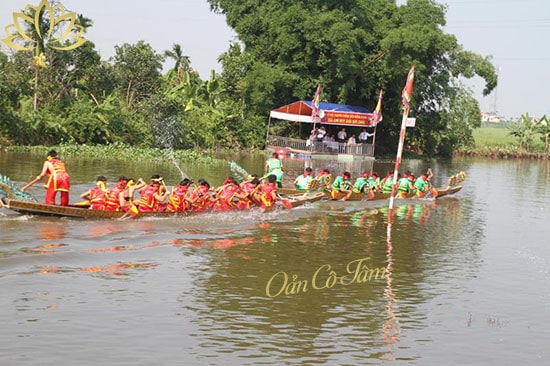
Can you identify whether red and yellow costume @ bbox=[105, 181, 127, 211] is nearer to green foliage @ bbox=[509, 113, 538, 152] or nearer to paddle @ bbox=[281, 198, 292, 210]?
paddle @ bbox=[281, 198, 292, 210]

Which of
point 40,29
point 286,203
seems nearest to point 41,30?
point 40,29

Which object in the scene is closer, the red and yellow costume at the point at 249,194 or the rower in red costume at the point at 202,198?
the rower in red costume at the point at 202,198

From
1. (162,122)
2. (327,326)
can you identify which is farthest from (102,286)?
(162,122)

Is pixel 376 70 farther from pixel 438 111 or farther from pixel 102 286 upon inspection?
pixel 102 286

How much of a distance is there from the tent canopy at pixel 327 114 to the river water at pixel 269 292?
24221 millimetres

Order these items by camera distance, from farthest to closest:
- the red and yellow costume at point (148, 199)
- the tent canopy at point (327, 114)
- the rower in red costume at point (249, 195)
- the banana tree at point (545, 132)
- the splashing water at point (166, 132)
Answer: the banana tree at point (545, 132), the tent canopy at point (327, 114), the splashing water at point (166, 132), the rower in red costume at point (249, 195), the red and yellow costume at point (148, 199)

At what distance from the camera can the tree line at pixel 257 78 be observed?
3916 cm

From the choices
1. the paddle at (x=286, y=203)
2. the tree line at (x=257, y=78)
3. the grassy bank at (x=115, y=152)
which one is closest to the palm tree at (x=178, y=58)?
the tree line at (x=257, y=78)

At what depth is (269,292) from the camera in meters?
12.1

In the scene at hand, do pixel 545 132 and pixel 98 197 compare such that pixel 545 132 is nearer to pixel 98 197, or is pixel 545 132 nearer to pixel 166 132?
pixel 166 132

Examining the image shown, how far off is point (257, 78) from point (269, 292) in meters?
36.8

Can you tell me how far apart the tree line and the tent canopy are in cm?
219

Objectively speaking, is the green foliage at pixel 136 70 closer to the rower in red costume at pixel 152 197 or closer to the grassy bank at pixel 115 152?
the grassy bank at pixel 115 152

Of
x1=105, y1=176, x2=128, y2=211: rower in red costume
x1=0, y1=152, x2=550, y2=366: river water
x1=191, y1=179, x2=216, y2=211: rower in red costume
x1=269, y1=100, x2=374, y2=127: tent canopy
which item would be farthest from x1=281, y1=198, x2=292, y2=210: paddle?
x1=269, y1=100, x2=374, y2=127: tent canopy
